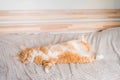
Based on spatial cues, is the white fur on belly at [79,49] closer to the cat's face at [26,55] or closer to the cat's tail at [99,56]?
the cat's tail at [99,56]

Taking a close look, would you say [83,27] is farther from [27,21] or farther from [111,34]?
[27,21]

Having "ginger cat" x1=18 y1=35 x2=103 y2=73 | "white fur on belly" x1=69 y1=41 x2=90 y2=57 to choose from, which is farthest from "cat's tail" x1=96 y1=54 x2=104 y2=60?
"white fur on belly" x1=69 y1=41 x2=90 y2=57

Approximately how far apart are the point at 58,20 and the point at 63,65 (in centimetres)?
75

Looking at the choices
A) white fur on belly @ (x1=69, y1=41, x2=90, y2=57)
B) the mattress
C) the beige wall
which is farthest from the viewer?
the beige wall

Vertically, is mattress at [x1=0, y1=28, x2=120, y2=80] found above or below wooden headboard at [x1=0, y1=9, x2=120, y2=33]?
below

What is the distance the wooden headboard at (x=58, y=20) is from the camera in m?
2.42

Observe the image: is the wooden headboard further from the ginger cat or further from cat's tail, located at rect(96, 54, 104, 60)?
cat's tail, located at rect(96, 54, 104, 60)

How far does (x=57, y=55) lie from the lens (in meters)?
2.11

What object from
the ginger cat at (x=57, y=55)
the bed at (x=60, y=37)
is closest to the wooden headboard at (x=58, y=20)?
the bed at (x=60, y=37)

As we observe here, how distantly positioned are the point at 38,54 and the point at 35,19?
582mm

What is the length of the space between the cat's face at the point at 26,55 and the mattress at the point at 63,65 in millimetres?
53

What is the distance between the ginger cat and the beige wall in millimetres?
577

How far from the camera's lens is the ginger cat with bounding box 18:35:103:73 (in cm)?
204

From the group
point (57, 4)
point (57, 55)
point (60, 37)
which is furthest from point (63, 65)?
point (57, 4)
